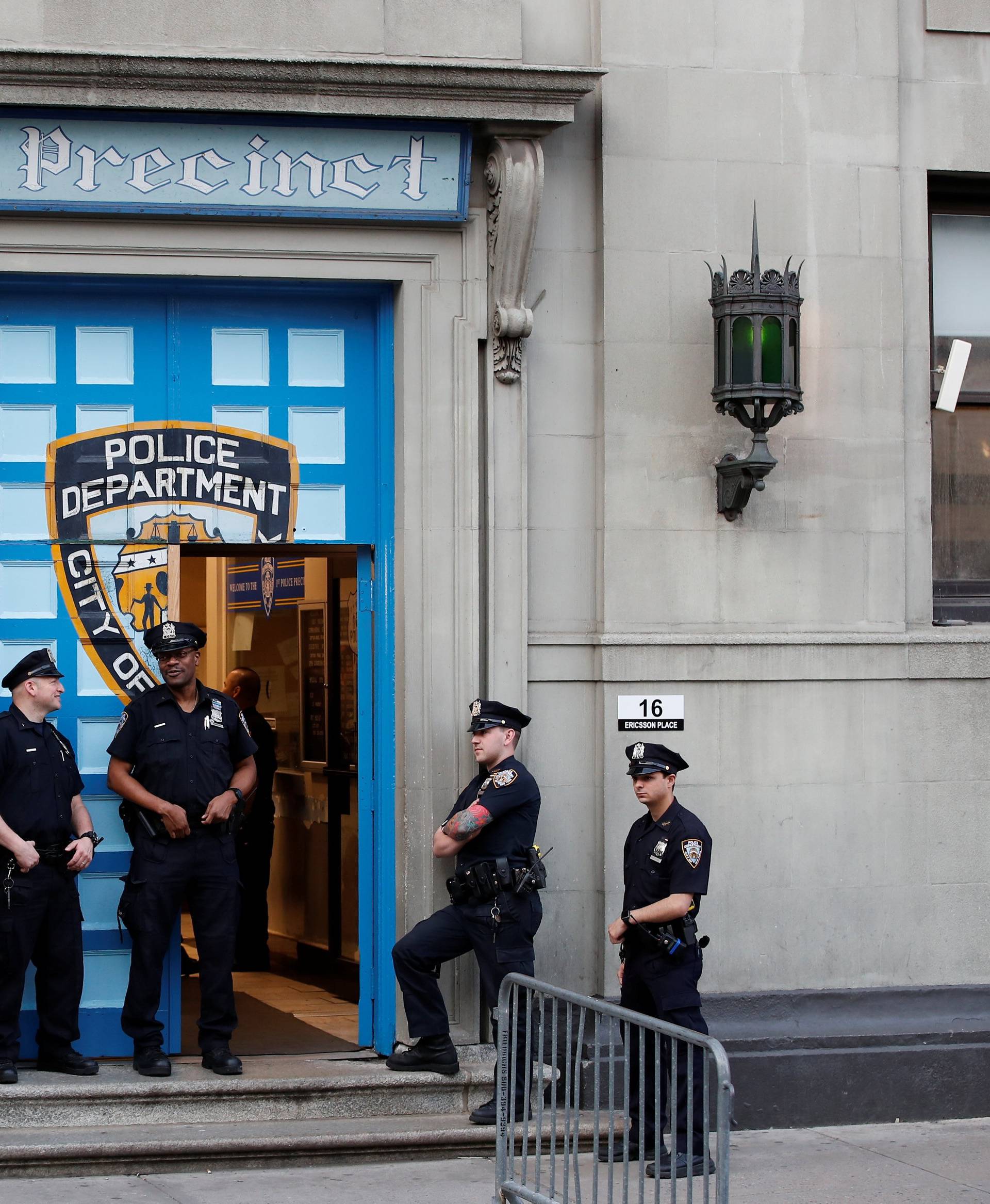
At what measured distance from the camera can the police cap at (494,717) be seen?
8062mm

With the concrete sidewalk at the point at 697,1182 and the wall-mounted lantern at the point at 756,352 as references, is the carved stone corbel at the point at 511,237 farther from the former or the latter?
the concrete sidewalk at the point at 697,1182

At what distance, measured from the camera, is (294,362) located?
8.86 metres

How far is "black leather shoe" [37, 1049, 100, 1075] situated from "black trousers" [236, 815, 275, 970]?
3400mm

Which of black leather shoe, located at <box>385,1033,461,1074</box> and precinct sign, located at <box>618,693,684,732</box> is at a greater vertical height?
precinct sign, located at <box>618,693,684,732</box>

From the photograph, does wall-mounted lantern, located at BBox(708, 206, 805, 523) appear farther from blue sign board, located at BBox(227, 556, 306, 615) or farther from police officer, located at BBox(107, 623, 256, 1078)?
blue sign board, located at BBox(227, 556, 306, 615)

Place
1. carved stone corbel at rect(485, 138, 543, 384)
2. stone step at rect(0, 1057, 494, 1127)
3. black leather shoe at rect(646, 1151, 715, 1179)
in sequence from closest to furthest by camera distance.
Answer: black leather shoe at rect(646, 1151, 715, 1179) → stone step at rect(0, 1057, 494, 1127) → carved stone corbel at rect(485, 138, 543, 384)

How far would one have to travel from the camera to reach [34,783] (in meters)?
7.97

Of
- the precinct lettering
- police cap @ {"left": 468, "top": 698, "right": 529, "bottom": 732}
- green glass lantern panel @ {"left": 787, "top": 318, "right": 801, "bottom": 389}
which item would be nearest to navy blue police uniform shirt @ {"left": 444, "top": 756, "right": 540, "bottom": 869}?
police cap @ {"left": 468, "top": 698, "right": 529, "bottom": 732}

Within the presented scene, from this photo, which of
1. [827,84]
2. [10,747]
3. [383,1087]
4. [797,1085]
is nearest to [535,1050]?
[383,1087]

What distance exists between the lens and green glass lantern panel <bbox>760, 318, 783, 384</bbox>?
337 inches

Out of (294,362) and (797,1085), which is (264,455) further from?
(797,1085)

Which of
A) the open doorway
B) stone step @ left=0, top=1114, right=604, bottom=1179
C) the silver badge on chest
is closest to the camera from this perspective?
stone step @ left=0, top=1114, right=604, bottom=1179

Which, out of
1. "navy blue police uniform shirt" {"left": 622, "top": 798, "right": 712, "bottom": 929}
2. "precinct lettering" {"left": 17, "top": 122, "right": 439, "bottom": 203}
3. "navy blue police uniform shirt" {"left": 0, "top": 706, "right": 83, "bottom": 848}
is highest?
"precinct lettering" {"left": 17, "top": 122, "right": 439, "bottom": 203}

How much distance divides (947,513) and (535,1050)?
13.2ft
